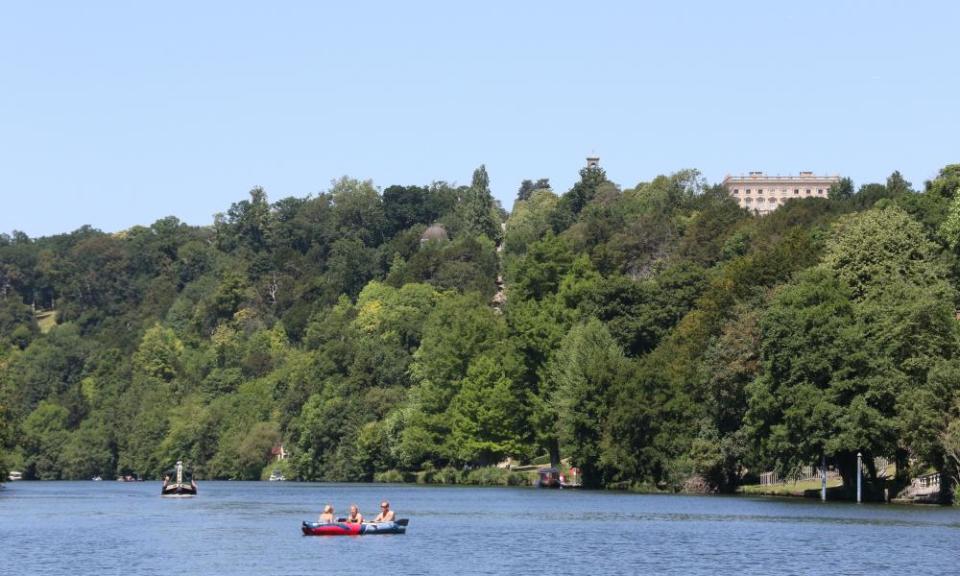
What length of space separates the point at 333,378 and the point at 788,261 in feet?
244

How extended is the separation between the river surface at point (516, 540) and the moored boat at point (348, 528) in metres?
0.75

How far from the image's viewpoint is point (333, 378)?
183m

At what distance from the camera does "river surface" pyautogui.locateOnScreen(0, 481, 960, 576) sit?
6222cm

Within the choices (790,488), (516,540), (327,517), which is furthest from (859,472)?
(327,517)

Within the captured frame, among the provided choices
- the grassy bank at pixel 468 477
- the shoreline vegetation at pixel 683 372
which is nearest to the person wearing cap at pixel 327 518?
the shoreline vegetation at pixel 683 372

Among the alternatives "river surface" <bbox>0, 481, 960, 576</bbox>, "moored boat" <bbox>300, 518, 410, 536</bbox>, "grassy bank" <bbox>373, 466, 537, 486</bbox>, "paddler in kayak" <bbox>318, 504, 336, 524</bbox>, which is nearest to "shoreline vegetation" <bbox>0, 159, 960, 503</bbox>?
"grassy bank" <bbox>373, 466, 537, 486</bbox>

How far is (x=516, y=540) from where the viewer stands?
2889 inches

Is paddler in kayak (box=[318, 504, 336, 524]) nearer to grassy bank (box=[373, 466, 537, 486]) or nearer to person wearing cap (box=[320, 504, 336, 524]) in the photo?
person wearing cap (box=[320, 504, 336, 524])

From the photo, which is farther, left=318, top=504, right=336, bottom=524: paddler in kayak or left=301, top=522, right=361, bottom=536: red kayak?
left=318, top=504, right=336, bottom=524: paddler in kayak

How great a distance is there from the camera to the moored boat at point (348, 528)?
77.3 meters

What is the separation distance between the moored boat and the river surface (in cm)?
75

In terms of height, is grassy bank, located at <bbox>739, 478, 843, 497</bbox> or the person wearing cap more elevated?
grassy bank, located at <bbox>739, 478, 843, 497</bbox>

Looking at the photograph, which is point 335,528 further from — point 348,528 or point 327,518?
point 327,518

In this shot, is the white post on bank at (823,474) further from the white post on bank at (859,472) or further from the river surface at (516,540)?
the river surface at (516,540)
